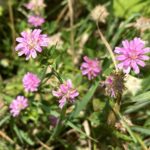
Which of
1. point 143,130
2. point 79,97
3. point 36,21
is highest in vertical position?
point 36,21

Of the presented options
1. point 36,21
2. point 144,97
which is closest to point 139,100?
point 144,97

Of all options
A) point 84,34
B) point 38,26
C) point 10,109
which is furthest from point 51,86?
point 84,34

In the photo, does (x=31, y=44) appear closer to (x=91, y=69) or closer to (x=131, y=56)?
(x=131, y=56)

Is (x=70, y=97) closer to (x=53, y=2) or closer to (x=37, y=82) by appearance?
(x=37, y=82)

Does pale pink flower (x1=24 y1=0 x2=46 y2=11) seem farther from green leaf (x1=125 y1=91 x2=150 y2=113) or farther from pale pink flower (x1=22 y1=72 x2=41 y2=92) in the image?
green leaf (x1=125 y1=91 x2=150 y2=113)

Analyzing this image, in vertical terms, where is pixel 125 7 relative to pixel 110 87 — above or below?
above

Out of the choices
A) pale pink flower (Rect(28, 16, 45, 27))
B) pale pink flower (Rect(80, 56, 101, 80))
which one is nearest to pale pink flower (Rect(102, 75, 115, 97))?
pale pink flower (Rect(80, 56, 101, 80))

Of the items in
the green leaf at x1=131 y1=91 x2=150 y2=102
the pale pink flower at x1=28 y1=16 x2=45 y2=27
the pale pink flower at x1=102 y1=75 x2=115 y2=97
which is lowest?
the green leaf at x1=131 y1=91 x2=150 y2=102
